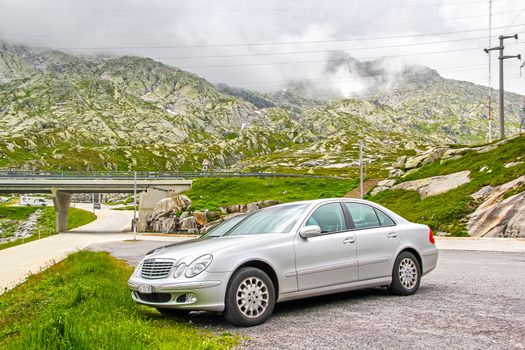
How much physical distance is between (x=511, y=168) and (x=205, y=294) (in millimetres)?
31869

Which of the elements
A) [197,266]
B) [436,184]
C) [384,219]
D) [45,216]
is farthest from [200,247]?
[45,216]

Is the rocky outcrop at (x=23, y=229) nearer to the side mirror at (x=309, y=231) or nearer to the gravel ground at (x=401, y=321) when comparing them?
the gravel ground at (x=401, y=321)

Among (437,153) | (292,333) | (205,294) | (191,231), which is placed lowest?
(191,231)

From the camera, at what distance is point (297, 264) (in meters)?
8.02

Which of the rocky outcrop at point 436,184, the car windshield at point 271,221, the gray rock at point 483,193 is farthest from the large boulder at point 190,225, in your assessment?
the car windshield at point 271,221

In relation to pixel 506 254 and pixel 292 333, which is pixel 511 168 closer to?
pixel 506 254

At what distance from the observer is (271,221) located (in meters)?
8.91

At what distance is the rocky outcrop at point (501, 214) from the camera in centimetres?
2670

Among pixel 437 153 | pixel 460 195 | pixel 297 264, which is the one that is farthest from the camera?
pixel 437 153

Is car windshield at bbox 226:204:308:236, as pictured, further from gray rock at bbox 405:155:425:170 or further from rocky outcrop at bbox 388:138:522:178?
gray rock at bbox 405:155:425:170

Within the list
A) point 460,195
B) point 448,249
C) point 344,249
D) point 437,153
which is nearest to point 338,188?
point 437,153

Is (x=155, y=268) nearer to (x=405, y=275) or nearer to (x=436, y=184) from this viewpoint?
(x=405, y=275)

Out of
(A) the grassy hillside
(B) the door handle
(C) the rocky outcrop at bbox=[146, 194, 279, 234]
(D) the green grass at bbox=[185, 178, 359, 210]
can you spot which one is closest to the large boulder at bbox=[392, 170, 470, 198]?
(A) the grassy hillside

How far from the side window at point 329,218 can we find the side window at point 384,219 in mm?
1027
